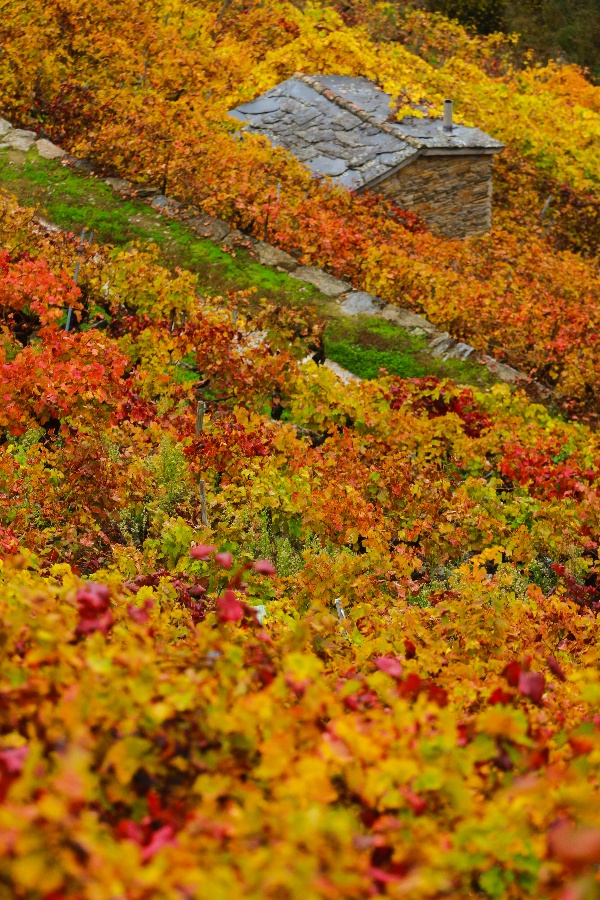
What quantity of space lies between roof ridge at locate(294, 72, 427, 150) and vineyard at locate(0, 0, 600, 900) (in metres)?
1.13

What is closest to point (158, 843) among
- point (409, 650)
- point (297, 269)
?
point (409, 650)

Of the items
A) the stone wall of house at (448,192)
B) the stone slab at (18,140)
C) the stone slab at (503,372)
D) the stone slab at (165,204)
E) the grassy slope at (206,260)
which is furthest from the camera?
the stone wall of house at (448,192)

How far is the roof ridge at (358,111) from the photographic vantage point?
61.4ft

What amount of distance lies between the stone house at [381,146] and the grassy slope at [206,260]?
5.32 m

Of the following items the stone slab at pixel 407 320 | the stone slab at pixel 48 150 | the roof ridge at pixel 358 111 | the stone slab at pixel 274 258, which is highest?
the roof ridge at pixel 358 111

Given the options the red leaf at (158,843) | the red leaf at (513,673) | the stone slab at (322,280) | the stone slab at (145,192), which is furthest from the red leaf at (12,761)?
the stone slab at (145,192)

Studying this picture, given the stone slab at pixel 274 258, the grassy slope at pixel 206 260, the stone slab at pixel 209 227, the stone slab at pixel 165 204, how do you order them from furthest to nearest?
the stone slab at pixel 165 204, the stone slab at pixel 209 227, the stone slab at pixel 274 258, the grassy slope at pixel 206 260

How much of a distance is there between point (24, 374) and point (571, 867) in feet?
22.0

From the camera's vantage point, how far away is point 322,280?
13.6 m

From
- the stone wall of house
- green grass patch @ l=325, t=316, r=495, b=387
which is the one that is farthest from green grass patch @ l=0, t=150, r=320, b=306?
the stone wall of house

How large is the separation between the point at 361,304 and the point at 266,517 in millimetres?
6572

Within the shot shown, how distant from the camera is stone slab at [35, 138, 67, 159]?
14.9 meters

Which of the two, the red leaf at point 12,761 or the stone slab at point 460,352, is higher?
the red leaf at point 12,761

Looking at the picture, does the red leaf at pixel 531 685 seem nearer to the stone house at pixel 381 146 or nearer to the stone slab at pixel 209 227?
the stone slab at pixel 209 227
